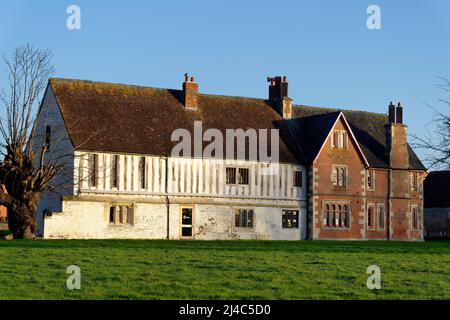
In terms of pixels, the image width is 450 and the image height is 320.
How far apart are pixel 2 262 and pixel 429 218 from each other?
184 feet

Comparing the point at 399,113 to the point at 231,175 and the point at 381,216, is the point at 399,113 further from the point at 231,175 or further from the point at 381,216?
the point at 231,175

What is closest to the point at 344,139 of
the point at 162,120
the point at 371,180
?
the point at 371,180

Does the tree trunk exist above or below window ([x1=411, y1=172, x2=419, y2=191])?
below

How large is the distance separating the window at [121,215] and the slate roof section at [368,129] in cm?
1451

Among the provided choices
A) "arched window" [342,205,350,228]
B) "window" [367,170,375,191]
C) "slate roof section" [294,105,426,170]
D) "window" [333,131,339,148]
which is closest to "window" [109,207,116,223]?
"slate roof section" [294,105,426,170]

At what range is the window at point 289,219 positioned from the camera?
4859cm

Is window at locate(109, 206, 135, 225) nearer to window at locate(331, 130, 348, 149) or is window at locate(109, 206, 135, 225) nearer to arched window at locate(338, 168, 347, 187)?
window at locate(331, 130, 348, 149)

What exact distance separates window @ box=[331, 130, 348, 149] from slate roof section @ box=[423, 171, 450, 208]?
2285 cm

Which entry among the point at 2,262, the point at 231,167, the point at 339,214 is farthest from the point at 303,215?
the point at 2,262

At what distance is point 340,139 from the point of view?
50.6 meters

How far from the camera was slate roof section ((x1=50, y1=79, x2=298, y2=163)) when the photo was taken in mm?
43469

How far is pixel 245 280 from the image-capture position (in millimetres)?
16562

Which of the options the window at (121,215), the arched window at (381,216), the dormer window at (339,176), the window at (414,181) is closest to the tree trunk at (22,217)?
the window at (121,215)
